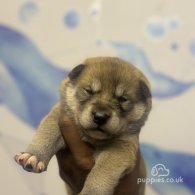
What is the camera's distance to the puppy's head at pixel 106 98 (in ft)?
3.78

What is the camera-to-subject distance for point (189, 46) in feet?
5.90

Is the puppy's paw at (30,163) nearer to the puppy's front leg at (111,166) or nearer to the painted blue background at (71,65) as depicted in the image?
the puppy's front leg at (111,166)

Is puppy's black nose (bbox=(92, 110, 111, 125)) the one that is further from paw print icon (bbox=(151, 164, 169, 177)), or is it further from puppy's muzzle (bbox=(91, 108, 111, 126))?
paw print icon (bbox=(151, 164, 169, 177))

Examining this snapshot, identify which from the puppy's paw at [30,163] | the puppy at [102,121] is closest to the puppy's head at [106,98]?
the puppy at [102,121]

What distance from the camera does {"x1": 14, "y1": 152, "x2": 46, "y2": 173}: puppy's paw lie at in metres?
1.16

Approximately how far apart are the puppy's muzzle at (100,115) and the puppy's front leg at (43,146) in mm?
196

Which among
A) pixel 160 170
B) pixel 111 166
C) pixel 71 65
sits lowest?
pixel 160 170

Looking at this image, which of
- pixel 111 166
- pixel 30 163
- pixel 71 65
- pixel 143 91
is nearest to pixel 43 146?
pixel 30 163

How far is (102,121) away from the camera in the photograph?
3.71ft

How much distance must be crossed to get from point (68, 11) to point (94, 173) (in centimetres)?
86

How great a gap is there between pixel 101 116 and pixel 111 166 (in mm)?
159

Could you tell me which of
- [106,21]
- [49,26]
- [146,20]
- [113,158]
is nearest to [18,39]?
[49,26]

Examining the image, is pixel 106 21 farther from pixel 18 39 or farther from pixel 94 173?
pixel 94 173

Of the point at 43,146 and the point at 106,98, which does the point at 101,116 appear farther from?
the point at 43,146
